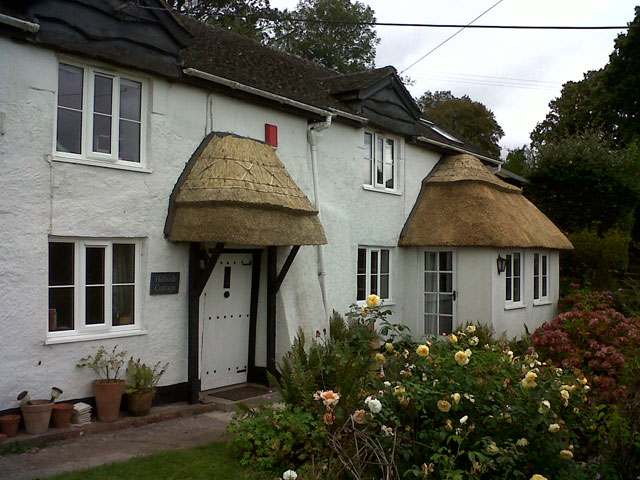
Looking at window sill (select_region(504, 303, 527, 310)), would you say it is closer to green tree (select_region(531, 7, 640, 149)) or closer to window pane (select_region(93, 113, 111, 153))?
window pane (select_region(93, 113, 111, 153))

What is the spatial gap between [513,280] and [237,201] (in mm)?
8782

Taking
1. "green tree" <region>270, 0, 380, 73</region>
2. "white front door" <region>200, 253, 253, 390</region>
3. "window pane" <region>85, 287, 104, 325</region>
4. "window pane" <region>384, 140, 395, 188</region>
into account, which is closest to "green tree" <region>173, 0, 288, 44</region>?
"green tree" <region>270, 0, 380, 73</region>

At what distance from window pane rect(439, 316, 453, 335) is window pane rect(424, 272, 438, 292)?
0.73 meters

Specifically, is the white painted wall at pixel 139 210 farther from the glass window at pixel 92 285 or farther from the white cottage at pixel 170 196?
the glass window at pixel 92 285

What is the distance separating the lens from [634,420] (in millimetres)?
5730

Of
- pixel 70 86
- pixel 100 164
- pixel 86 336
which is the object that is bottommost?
pixel 86 336

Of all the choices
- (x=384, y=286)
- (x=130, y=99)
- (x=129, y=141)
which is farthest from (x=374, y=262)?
(x=130, y=99)

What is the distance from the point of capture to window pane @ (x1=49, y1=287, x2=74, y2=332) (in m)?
7.42

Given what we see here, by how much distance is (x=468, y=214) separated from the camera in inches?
545

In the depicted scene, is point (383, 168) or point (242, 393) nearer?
point (242, 393)

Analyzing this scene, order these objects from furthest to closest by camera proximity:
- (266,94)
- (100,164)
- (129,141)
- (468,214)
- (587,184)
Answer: (587,184), (468,214), (266,94), (129,141), (100,164)

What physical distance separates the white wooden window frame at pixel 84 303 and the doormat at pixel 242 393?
1.87 metres

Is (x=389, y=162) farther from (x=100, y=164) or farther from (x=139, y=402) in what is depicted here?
(x=139, y=402)

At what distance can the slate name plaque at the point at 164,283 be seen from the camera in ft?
27.6
